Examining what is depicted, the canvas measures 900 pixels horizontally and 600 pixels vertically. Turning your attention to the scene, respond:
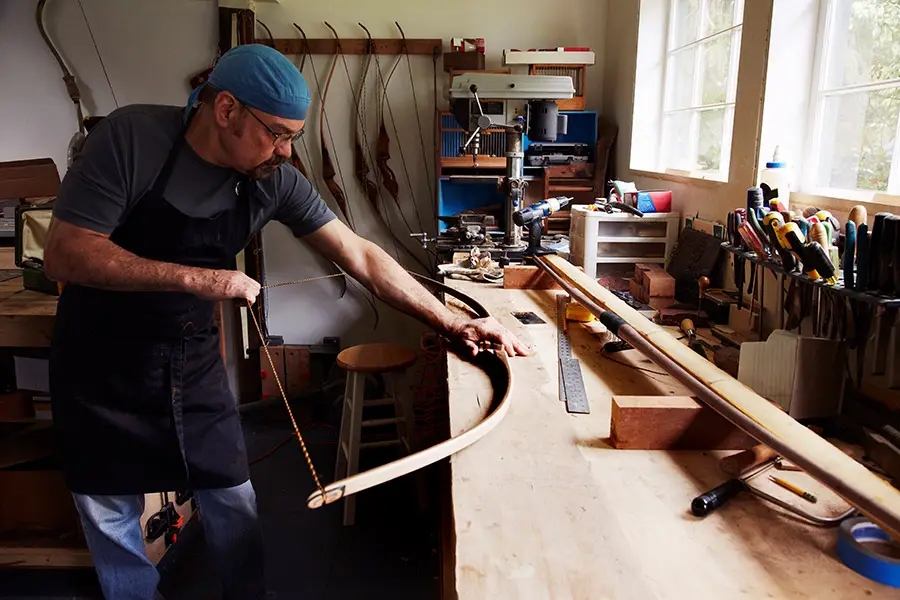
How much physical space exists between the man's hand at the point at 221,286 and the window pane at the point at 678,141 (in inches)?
95.8

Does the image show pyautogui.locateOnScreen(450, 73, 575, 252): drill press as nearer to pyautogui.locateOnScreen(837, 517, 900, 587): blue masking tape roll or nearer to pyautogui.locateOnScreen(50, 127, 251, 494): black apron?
pyautogui.locateOnScreen(50, 127, 251, 494): black apron

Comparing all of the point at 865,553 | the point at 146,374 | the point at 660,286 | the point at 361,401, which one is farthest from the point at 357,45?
the point at 865,553

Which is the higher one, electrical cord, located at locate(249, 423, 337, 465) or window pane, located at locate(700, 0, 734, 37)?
window pane, located at locate(700, 0, 734, 37)

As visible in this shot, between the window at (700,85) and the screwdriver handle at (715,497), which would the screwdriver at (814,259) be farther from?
the window at (700,85)

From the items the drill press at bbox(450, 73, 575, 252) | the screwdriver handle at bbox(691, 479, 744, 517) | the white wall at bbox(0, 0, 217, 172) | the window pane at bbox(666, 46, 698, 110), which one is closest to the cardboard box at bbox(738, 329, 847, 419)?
the screwdriver handle at bbox(691, 479, 744, 517)

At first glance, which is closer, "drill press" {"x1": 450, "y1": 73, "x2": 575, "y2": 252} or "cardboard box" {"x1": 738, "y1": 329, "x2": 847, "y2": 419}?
"cardboard box" {"x1": 738, "y1": 329, "x2": 847, "y2": 419}

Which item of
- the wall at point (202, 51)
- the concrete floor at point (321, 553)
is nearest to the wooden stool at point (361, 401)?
the concrete floor at point (321, 553)

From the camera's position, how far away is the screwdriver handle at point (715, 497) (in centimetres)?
95

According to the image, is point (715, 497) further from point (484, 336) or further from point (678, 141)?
point (678, 141)

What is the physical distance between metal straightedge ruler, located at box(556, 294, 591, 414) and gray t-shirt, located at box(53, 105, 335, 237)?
93 cm

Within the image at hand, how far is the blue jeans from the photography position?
167 cm

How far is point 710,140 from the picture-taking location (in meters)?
2.93

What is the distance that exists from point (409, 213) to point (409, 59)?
3.32 feet

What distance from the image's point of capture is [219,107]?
1.52m
